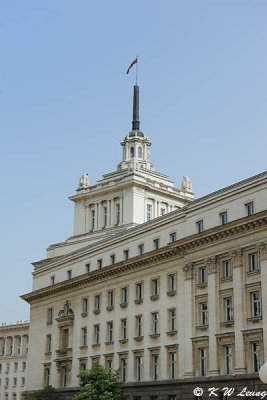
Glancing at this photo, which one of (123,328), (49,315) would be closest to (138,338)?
(123,328)

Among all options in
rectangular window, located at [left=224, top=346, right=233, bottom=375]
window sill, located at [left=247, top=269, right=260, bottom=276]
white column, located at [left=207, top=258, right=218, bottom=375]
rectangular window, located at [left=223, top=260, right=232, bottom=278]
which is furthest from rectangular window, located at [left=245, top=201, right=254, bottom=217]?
rectangular window, located at [left=224, top=346, right=233, bottom=375]

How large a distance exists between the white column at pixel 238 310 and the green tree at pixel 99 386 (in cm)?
1514

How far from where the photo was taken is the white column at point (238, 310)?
5403 centimetres

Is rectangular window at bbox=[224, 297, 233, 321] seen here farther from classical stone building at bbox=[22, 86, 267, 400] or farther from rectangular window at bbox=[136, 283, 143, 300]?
rectangular window at bbox=[136, 283, 143, 300]

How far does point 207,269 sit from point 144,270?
33.6 feet

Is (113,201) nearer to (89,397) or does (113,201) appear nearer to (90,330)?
(90,330)

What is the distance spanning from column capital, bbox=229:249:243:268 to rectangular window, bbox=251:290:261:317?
2.88 meters

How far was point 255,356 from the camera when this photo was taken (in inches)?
2105

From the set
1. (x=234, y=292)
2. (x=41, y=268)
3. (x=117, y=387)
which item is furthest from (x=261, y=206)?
(x=41, y=268)

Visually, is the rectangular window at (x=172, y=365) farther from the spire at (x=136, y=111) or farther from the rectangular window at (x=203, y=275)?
the spire at (x=136, y=111)

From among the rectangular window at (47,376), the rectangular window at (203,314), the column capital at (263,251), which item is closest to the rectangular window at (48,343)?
the rectangular window at (47,376)

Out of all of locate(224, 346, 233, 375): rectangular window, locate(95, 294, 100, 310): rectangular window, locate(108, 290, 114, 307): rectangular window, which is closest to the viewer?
locate(224, 346, 233, 375): rectangular window

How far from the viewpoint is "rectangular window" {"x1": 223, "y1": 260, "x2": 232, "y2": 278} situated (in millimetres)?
58013

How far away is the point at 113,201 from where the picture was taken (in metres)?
87.6
